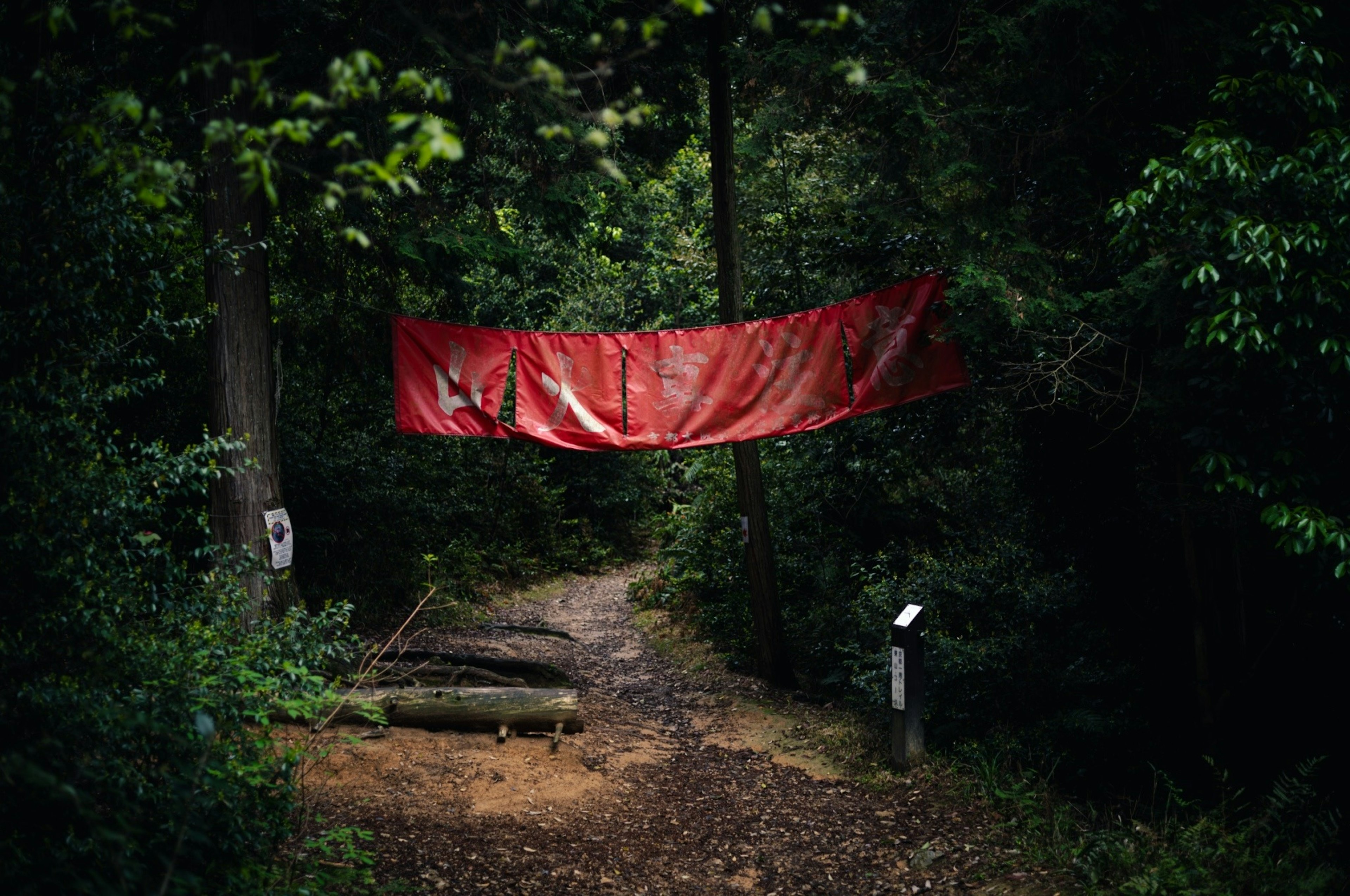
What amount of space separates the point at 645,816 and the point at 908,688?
6.57 ft

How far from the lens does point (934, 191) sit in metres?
6.69

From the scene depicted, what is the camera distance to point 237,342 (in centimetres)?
674

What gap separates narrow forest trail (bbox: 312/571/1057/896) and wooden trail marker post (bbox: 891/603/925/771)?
0.27 meters

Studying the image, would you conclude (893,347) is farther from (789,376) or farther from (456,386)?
(456,386)

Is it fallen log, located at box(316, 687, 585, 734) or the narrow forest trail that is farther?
fallen log, located at box(316, 687, 585, 734)

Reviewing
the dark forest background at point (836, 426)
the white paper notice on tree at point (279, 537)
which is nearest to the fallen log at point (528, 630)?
the dark forest background at point (836, 426)

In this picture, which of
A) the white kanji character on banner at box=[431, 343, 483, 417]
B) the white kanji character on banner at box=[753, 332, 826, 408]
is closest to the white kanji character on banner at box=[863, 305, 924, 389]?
the white kanji character on banner at box=[753, 332, 826, 408]

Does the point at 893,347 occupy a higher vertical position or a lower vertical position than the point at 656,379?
higher

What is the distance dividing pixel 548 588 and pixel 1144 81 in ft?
40.0

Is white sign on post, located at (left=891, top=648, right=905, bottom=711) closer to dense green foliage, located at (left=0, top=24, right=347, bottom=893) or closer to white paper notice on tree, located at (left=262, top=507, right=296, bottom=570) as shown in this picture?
dense green foliage, located at (left=0, top=24, right=347, bottom=893)

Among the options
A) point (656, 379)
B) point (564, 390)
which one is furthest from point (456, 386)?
point (656, 379)

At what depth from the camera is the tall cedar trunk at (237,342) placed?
21.7ft

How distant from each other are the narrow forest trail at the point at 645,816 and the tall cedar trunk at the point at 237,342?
1742mm

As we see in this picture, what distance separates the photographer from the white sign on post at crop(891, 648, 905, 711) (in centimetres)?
650
